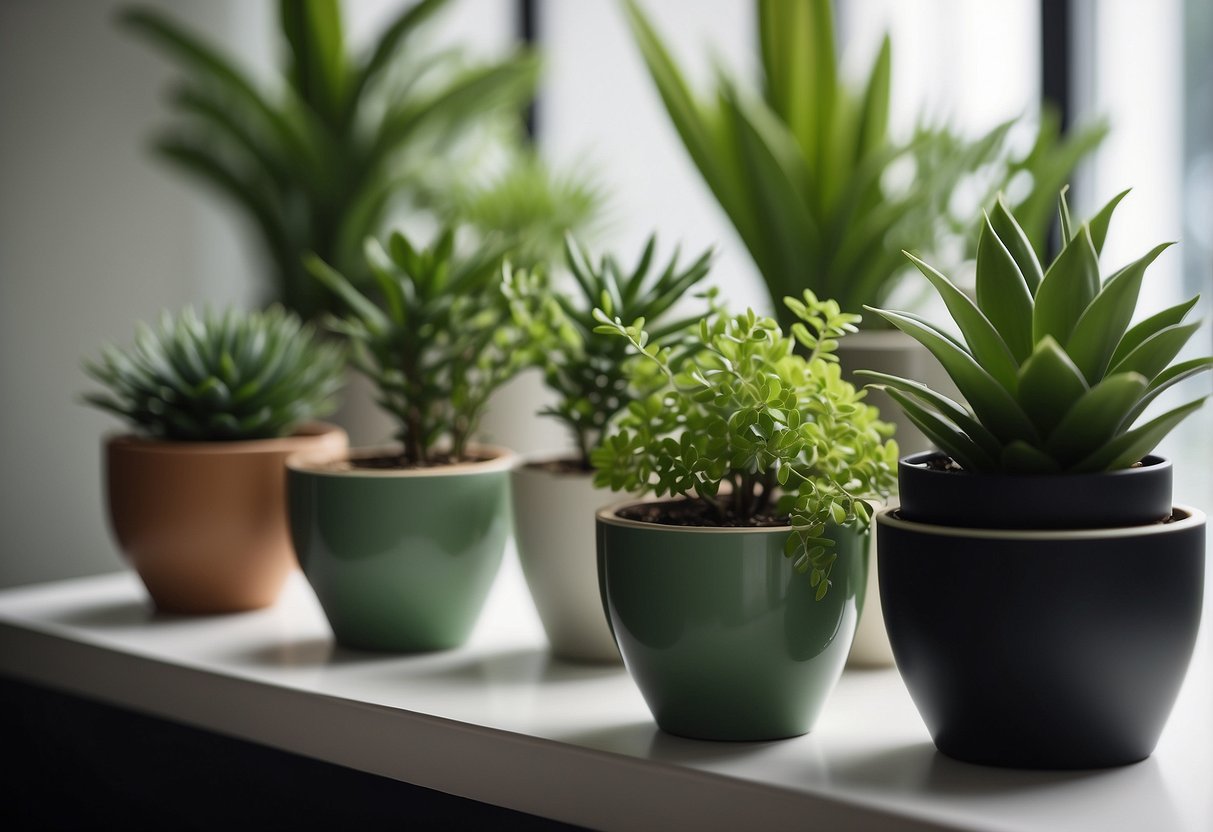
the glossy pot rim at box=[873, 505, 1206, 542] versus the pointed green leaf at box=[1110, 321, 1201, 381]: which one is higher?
the pointed green leaf at box=[1110, 321, 1201, 381]

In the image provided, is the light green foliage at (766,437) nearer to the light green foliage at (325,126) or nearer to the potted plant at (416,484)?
the potted plant at (416,484)

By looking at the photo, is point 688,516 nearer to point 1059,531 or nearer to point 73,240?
point 1059,531

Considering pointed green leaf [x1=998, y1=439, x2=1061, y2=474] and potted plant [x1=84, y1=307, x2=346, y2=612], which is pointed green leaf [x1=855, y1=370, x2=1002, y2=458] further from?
potted plant [x1=84, y1=307, x2=346, y2=612]

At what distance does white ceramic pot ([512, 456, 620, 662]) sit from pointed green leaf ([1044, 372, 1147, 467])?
0.31 metres

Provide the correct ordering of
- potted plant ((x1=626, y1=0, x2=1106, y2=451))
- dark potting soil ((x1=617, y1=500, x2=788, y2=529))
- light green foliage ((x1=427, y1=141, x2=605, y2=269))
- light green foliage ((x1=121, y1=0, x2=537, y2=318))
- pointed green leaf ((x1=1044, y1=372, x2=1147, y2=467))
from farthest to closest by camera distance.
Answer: light green foliage ((x1=121, y1=0, x2=537, y2=318)) < light green foliage ((x1=427, y1=141, x2=605, y2=269)) < potted plant ((x1=626, y1=0, x2=1106, y2=451)) < dark potting soil ((x1=617, y1=500, x2=788, y2=529)) < pointed green leaf ((x1=1044, y1=372, x2=1147, y2=467))

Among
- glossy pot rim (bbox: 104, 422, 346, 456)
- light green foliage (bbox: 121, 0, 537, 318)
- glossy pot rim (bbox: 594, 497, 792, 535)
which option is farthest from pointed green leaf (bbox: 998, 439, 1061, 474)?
light green foliage (bbox: 121, 0, 537, 318)

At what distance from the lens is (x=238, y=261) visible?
1.91 m

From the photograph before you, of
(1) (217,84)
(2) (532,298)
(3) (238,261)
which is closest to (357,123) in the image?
(1) (217,84)

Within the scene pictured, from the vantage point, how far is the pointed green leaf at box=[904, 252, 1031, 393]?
582mm

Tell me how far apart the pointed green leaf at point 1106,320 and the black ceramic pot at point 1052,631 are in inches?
3.2

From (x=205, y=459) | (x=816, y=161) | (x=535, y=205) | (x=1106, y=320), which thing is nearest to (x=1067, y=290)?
(x=1106, y=320)

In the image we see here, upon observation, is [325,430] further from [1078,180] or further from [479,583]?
[1078,180]

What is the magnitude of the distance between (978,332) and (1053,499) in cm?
9

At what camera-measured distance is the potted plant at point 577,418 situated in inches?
30.7
